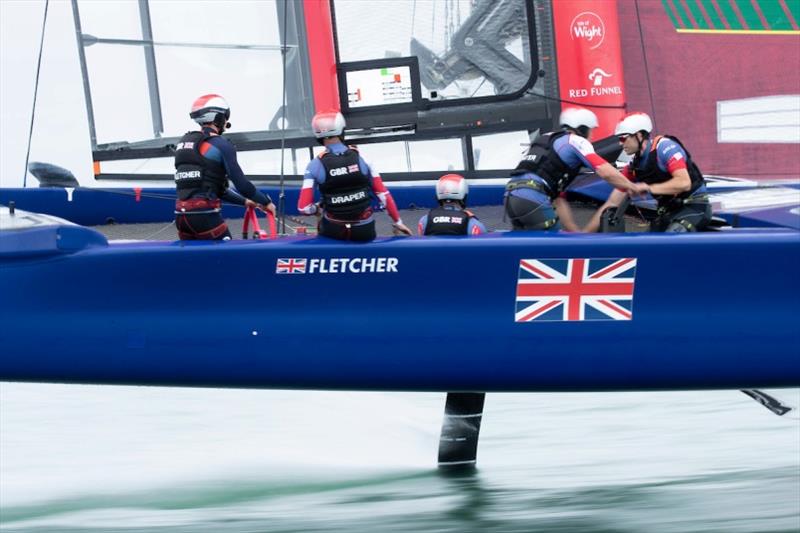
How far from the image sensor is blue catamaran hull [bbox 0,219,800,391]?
4.84 m

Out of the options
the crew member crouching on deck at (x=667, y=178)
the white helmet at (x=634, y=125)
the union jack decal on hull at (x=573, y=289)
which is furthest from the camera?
the white helmet at (x=634, y=125)

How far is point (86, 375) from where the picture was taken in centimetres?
487

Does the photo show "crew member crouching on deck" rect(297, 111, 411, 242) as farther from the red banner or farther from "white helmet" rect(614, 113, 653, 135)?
the red banner

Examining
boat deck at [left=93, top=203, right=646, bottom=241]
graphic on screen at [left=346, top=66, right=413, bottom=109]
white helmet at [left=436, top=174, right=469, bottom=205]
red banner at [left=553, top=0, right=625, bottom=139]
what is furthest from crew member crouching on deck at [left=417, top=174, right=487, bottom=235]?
red banner at [left=553, top=0, right=625, bottom=139]

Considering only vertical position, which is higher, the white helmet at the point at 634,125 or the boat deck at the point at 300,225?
the white helmet at the point at 634,125

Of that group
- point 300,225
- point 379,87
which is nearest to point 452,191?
point 300,225

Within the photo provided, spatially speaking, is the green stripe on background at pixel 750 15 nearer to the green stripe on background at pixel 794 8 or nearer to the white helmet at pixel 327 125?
the green stripe on background at pixel 794 8

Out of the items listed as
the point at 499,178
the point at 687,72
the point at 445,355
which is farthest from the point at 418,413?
the point at 687,72

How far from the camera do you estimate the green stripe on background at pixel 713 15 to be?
28.4 feet

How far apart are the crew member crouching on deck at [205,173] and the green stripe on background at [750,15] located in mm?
4435

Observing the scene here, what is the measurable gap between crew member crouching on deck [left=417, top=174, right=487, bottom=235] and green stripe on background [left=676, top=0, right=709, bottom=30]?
3748 mm

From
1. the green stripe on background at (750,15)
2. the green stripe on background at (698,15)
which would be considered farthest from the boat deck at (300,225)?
the green stripe on background at (750,15)

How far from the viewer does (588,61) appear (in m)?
8.34

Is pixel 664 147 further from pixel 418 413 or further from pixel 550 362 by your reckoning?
pixel 418 413
